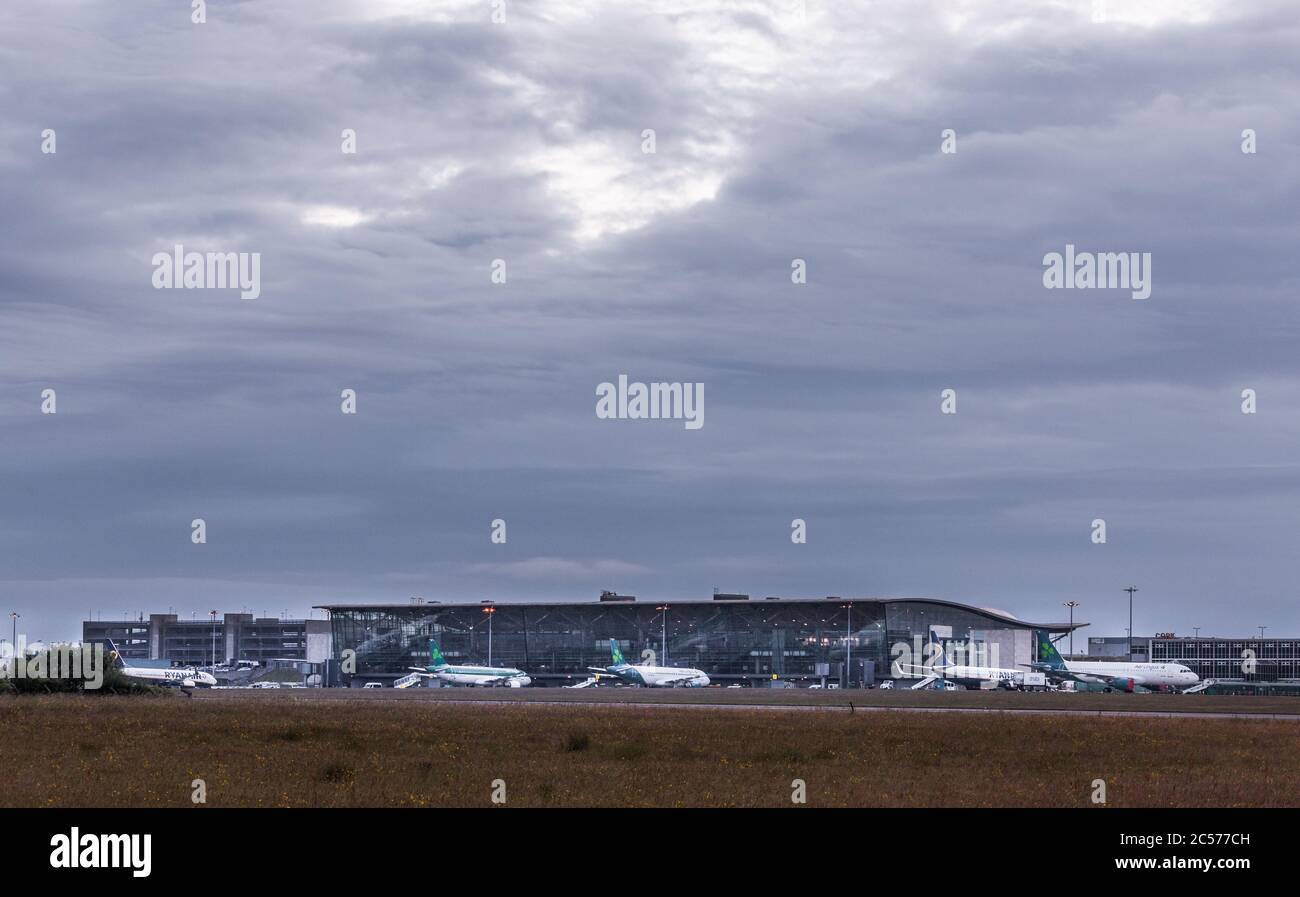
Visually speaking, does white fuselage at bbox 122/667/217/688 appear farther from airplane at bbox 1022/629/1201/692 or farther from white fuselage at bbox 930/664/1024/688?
airplane at bbox 1022/629/1201/692

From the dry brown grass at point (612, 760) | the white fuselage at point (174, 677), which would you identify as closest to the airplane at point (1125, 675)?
the dry brown grass at point (612, 760)

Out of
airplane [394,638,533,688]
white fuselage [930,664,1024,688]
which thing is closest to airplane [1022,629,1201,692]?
white fuselage [930,664,1024,688]

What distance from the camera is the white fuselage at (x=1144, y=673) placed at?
175500 mm

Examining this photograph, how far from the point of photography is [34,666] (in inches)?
3556

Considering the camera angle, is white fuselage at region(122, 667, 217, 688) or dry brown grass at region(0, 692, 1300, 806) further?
white fuselage at region(122, 667, 217, 688)

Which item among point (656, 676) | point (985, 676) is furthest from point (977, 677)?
point (656, 676)

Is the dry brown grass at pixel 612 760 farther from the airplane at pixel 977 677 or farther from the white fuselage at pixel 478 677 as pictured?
the white fuselage at pixel 478 677

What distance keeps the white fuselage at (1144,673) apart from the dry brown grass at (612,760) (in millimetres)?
113640

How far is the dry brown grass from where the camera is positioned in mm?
32438

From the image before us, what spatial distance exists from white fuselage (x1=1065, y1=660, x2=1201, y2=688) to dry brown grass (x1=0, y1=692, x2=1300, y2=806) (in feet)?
373

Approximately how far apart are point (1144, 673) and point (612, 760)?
152871mm
